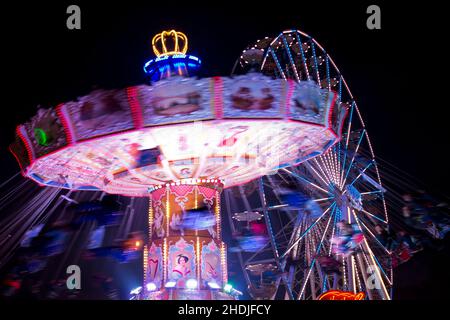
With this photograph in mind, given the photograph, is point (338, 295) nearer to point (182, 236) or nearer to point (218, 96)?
point (182, 236)

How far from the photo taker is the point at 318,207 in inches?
794

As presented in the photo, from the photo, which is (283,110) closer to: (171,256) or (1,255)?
(171,256)

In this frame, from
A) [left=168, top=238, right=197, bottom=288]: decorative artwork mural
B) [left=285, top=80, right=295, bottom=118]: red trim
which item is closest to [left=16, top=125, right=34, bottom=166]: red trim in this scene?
[left=168, top=238, right=197, bottom=288]: decorative artwork mural

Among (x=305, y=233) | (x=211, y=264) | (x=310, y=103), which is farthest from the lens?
(x=305, y=233)

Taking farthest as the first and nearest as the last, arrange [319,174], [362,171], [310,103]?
[362,171] < [319,174] < [310,103]

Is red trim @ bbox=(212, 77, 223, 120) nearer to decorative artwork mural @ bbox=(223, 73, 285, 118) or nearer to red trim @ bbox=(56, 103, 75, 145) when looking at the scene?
decorative artwork mural @ bbox=(223, 73, 285, 118)

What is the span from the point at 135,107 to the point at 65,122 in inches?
65.5

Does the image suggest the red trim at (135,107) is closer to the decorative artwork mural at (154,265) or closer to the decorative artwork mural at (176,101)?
the decorative artwork mural at (176,101)

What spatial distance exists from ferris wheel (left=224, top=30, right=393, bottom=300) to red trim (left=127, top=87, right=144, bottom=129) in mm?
7360

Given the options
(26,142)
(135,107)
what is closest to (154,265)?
(26,142)

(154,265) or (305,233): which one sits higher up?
(154,265)

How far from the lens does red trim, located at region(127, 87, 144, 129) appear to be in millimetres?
A: 12062

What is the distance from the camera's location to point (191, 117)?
1246 centimetres
